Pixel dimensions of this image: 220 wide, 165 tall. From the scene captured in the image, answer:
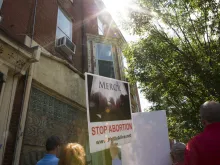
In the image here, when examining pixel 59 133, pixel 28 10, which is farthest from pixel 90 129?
pixel 28 10

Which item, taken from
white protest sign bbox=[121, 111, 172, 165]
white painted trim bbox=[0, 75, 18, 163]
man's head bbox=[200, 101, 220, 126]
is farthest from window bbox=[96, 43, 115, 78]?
man's head bbox=[200, 101, 220, 126]

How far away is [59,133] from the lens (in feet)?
17.2

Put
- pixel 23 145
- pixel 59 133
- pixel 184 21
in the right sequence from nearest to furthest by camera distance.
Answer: pixel 23 145, pixel 59 133, pixel 184 21

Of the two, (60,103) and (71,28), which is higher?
(71,28)

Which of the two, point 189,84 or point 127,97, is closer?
point 127,97

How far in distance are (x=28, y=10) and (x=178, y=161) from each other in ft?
17.6

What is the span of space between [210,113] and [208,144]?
0.36 m

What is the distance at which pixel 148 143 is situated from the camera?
3.83 m

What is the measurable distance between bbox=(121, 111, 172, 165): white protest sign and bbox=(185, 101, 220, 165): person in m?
2.02

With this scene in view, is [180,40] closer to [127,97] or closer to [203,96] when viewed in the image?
[203,96]

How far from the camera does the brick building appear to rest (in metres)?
4.02

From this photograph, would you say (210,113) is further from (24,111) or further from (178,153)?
(24,111)

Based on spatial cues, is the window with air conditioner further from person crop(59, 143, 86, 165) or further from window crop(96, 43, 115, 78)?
person crop(59, 143, 86, 165)

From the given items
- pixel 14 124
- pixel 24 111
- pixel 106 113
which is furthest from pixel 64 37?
pixel 106 113
